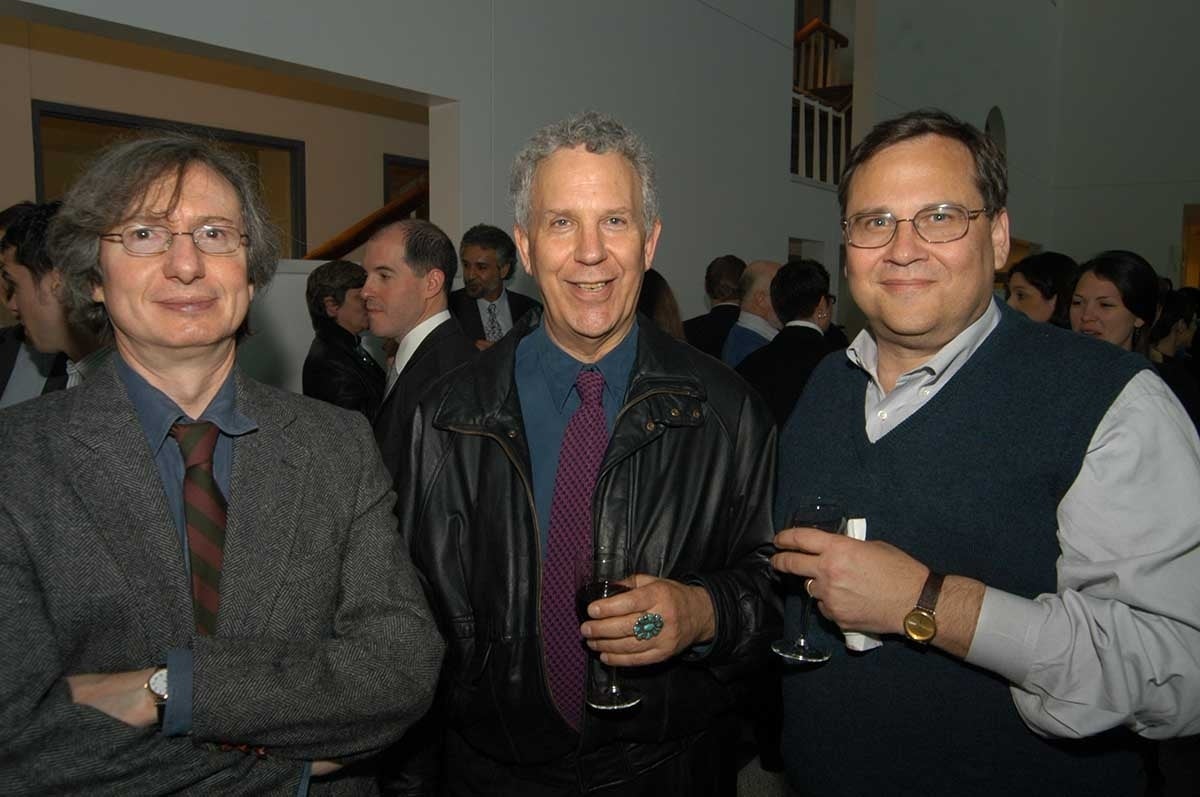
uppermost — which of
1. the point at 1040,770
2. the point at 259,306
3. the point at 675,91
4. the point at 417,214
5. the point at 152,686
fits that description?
the point at 675,91

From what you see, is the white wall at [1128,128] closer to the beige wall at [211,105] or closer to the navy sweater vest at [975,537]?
the beige wall at [211,105]

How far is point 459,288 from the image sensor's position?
5855mm

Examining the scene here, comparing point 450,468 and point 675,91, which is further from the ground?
point 675,91

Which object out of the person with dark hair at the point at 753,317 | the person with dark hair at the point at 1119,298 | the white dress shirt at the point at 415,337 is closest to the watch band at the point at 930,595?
the person with dark hair at the point at 1119,298

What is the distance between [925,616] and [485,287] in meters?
4.25

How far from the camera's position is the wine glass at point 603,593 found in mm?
1584

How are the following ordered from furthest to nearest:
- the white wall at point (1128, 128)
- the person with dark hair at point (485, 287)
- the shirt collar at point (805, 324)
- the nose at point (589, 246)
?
the white wall at point (1128, 128)
the person with dark hair at point (485, 287)
the shirt collar at point (805, 324)
the nose at point (589, 246)

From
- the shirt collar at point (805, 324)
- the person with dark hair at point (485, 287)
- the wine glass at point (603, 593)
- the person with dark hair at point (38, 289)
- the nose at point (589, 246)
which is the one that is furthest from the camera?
the person with dark hair at point (485, 287)

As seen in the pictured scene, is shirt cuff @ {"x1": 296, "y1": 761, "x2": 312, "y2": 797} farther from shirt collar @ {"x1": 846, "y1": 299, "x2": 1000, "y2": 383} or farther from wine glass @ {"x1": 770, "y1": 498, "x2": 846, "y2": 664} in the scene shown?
shirt collar @ {"x1": 846, "y1": 299, "x2": 1000, "y2": 383}

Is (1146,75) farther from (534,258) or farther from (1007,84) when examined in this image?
(534,258)

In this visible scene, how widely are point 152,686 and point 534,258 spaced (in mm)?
1125

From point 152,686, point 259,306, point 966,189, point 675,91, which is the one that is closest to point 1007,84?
point 675,91

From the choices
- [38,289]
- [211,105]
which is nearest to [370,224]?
[211,105]

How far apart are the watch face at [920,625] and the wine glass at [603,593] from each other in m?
0.51
